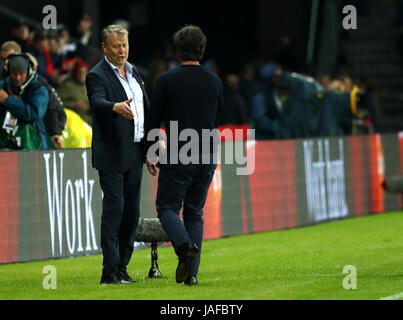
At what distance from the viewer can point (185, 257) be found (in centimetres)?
983

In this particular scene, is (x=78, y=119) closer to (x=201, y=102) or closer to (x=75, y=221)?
(x=75, y=221)

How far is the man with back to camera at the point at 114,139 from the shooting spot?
33.7 feet

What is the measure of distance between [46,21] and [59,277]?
9.65 metres

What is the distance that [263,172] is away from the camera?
17.3m

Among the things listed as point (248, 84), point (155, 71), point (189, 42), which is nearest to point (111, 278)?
point (189, 42)

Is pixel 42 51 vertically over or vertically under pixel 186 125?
over

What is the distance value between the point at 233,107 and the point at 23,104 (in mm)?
8230

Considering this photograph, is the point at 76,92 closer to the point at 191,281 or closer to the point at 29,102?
the point at 29,102

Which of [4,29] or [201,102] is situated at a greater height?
[4,29]

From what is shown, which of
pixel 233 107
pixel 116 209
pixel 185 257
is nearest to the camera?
pixel 185 257

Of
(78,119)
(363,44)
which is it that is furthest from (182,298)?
(363,44)

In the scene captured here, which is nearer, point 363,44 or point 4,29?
point 4,29

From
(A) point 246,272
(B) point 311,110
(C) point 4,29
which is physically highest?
(C) point 4,29

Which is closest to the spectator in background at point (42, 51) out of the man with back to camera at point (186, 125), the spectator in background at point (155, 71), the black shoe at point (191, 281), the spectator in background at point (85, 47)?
the spectator in background at point (85, 47)
